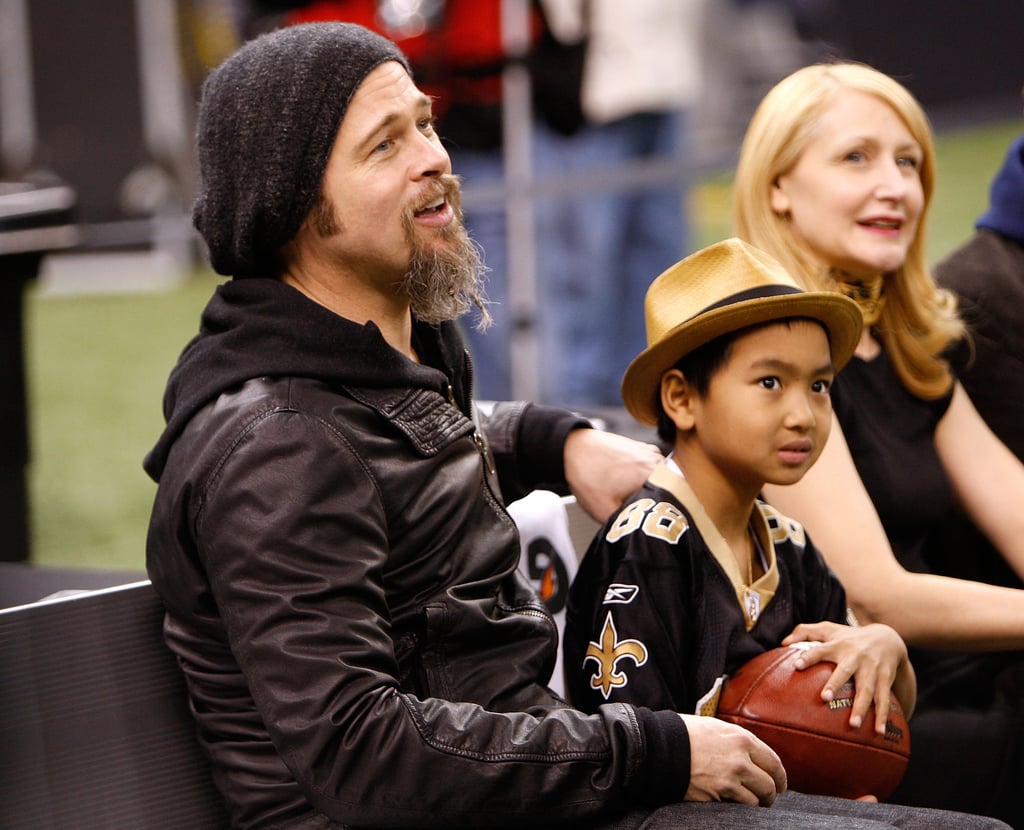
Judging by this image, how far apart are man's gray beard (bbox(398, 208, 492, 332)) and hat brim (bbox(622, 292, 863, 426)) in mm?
340

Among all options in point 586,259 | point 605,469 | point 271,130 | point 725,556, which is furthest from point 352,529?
point 586,259

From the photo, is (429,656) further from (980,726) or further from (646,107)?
(646,107)

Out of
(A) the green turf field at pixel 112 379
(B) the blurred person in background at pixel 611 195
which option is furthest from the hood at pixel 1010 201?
(A) the green turf field at pixel 112 379

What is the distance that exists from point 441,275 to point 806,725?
926mm

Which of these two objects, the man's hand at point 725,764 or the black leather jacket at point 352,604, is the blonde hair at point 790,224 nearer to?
the black leather jacket at point 352,604

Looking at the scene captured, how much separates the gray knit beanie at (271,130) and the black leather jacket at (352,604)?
0.31ft

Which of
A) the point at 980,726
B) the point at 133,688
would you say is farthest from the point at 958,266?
the point at 133,688

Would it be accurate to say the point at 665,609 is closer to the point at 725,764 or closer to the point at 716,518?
the point at 716,518

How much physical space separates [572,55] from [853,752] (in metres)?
4.91

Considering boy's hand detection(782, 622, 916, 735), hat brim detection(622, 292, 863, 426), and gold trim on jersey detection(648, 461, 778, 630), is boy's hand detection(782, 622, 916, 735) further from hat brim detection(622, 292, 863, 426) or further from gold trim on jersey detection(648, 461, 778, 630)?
hat brim detection(622, 292, 863, 426)

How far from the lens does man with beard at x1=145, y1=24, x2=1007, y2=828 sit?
6.62 ft

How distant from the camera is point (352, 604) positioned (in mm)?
2039

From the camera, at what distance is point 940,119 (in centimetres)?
1427

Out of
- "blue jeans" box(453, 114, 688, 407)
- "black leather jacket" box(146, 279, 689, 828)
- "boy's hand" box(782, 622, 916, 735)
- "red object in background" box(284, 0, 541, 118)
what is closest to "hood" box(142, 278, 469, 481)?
"black leather jacket" box(146, 279, 689, 828)
